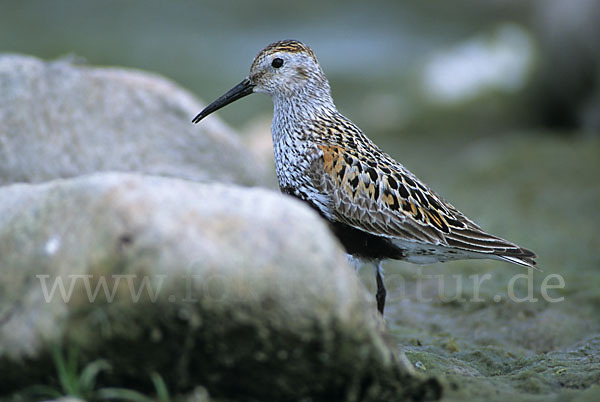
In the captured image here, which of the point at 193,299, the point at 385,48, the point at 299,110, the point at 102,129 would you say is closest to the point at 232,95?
the point at 299,110

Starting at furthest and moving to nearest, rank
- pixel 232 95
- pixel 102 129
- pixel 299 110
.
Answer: pixel 102 129 < pixel 232 95 < pixel 299 110

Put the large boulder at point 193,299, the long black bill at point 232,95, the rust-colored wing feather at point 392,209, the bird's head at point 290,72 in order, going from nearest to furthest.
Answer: the large boulder at point 193,299 < the rust-colored wing feather at point 392,209 < the bird's head at point 290,72 < the long black bill at point 232,95

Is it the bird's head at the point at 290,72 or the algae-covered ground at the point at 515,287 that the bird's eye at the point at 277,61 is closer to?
the bird's head at the point at 290,72

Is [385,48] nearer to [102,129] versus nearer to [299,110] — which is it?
[102,129]

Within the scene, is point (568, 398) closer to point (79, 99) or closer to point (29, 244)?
point (29, 244)

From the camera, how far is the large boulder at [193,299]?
3365 millimetres

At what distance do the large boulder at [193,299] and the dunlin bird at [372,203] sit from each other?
1794 mm

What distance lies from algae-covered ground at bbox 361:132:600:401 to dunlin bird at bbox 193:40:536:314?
2.27ft

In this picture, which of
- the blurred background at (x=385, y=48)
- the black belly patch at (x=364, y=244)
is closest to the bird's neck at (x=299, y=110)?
the black belly patch at (x=364, y=244)

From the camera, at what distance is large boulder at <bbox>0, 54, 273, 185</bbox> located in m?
7.09

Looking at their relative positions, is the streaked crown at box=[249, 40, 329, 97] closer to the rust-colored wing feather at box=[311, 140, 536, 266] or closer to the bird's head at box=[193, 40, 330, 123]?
the bird's head at box=[193, 40, 330, 123]

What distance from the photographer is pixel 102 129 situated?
750 cm

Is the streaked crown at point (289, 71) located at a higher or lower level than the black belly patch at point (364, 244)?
higher

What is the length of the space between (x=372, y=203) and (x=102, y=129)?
11.0 feet
